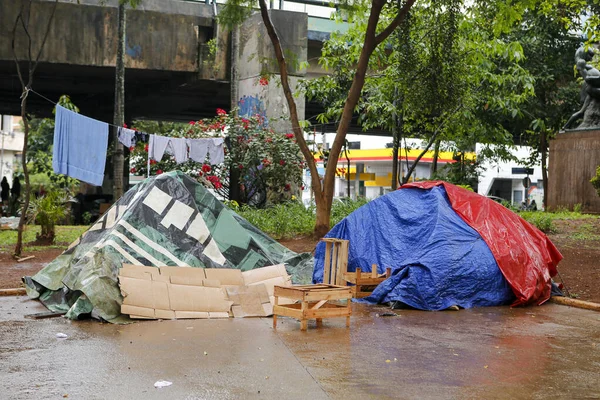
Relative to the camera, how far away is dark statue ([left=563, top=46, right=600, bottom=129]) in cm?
2233

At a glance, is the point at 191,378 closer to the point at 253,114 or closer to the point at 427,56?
the point at 427,56

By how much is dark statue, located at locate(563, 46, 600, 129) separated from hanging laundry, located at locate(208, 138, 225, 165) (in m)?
11.1

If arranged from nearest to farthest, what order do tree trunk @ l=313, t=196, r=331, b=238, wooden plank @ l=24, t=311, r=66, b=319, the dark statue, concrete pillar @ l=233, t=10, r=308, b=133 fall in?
A: wooden plank @ l=24, t=311, r=66, b=319 < tree trunk @ l=313, t=196, r=331, b=238 < concrete pillar @ l=233, t=10, r=308, b=133 < the dark statue

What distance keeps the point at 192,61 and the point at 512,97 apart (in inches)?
354

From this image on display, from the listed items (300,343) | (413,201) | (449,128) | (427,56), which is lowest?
(300,343)

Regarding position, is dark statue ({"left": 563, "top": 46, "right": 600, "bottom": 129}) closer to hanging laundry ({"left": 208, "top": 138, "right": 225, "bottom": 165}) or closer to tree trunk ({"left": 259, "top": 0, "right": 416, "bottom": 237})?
tree trunk ({"left": 259, "top": 0, "right": 416, "bottom": 237})

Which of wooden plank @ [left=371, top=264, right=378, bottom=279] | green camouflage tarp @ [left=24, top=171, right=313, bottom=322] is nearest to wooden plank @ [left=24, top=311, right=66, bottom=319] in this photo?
green camouflage tarp @ [left=24, top=171, right=313, bottom=322]

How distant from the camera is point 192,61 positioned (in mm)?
22156

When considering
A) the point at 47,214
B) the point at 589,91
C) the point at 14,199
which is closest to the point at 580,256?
the point at 589,91

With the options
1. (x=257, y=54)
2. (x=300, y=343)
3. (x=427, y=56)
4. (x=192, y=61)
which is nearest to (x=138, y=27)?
(x=192, y=61)

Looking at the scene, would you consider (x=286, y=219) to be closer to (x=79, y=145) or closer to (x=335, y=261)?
(x=79, y=145)

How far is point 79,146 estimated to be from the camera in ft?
50.3

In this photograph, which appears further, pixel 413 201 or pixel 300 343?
pixel 413 201

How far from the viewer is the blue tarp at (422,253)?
32.4ft
